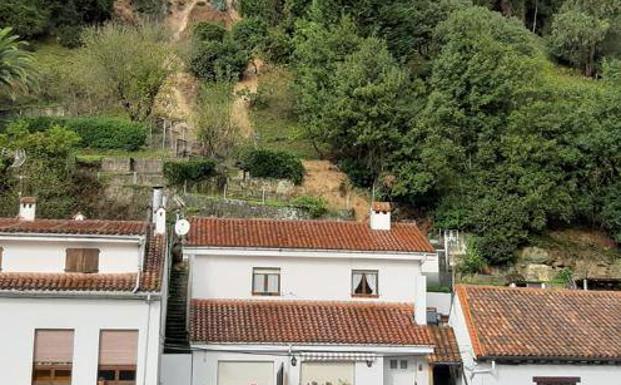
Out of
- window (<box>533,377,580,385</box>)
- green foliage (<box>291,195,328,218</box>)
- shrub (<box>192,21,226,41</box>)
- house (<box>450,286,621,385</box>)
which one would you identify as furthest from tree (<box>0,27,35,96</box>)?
window (<box>533,377,580,385</box>)

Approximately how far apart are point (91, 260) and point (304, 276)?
776 centimetres

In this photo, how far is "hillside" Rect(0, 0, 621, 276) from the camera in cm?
4272

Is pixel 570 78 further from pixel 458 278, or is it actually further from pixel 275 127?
pixel 458 278

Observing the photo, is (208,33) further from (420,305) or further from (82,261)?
(82,261)

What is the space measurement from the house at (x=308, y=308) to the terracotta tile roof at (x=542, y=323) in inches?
63.6

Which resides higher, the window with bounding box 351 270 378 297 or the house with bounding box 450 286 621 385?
the window with bounding box 351 270 378 297

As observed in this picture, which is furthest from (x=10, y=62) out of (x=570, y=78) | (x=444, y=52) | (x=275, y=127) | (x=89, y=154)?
(x=570, y=78)

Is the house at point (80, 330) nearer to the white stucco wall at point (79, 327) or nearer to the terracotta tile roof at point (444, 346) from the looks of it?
the white stucco wall at point (79, 327)

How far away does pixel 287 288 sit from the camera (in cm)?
2853

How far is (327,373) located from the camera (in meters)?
26.4

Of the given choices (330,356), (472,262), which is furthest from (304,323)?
(472,262)

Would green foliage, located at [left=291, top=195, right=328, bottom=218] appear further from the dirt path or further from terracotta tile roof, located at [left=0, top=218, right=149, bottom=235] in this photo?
terracotta tile roof, located at [left=0, top=218, right=149, bottom=235]

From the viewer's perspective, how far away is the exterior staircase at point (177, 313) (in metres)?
26.3

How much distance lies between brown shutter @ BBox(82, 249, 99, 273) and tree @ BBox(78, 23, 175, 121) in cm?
2667
